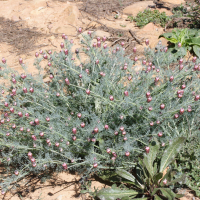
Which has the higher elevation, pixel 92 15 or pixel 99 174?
pixel 92 15

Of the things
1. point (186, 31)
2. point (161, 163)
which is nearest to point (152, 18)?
point (186, 31)

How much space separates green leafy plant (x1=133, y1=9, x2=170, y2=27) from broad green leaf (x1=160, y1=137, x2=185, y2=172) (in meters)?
4.58

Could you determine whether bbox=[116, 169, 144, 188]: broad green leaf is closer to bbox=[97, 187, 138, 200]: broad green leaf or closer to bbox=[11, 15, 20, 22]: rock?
bbox=[97, 187, 138, 200]: broad green leaf

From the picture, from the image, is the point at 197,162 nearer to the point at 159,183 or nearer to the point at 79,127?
the point at 159,183

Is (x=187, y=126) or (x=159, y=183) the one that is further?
(x=187, y=126)

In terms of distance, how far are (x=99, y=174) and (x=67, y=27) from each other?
16.4 feet

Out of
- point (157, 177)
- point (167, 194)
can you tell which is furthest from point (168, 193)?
point (157, 177)

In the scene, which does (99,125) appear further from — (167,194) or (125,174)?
(167,194)

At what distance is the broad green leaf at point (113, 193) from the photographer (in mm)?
2328

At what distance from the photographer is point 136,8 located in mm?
7223

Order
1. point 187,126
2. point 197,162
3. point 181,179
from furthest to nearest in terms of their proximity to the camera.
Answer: point 187,126, point 197,162, point 181,179

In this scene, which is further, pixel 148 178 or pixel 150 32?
pixel 150 32

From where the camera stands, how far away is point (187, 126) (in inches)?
108

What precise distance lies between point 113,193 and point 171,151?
75 centimetres
